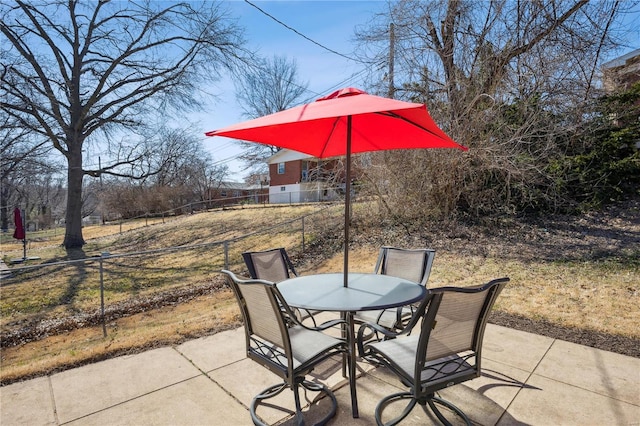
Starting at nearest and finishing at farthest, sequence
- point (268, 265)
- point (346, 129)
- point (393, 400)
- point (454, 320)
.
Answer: point (454, 320) < point (393, 400) < point (346, 129) < point (268, 265)

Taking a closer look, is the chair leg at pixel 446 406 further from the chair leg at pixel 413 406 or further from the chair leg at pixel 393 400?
the chair leg at pixel 393 400

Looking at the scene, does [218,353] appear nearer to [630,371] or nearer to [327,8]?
[630,371]

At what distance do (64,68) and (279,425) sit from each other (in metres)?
17.5

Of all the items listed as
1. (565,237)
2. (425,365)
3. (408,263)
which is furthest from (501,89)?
(425,365)

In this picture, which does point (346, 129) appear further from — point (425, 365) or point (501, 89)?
point (501, 89)

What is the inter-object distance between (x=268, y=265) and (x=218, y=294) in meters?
3.73

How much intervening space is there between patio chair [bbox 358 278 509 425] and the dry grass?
2.48 metres

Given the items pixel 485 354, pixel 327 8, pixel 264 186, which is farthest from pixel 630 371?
pixel 264 186

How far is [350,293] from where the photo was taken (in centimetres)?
277

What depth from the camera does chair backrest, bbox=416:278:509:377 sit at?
6.18 feet

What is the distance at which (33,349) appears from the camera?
494cm

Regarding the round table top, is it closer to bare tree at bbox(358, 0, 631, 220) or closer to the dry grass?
the dry grass

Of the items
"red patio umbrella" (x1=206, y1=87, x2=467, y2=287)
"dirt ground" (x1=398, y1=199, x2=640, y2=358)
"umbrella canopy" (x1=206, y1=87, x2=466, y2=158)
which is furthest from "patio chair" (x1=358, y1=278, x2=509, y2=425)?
"dirt ground" (x1=398, y1=199, x2=640, y2=358)

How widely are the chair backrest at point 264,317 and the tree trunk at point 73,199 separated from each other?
52.1ft
